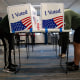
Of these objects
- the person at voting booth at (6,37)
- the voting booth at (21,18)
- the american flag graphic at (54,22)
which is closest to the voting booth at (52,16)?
the american flag graphic at (54,22)

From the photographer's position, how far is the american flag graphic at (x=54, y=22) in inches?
62.9

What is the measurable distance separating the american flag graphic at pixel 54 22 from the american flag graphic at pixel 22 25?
219 mm

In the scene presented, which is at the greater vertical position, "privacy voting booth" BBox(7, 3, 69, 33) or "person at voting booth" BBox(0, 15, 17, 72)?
"privacy voting booth" BBox(7, 3, 69, 33)

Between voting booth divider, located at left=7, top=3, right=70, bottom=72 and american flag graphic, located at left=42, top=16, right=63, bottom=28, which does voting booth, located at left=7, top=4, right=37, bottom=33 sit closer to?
voting booth divider, located at left=7, top=3, right=70, bottom=72

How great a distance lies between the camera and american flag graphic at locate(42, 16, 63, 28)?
1.60m

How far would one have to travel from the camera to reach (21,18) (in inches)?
64.5

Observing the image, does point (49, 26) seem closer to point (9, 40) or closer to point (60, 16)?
point (60, 16)

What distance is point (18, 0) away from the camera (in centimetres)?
513

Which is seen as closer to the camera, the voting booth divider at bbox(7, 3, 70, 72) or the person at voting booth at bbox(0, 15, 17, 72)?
the voting booth divider at bbox(7, 3, 70, 72)

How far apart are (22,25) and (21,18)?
10 centimetres

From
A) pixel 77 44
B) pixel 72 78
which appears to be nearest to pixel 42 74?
pixel 72 78

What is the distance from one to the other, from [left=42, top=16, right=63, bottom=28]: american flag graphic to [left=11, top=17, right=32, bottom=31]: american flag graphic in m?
0.22

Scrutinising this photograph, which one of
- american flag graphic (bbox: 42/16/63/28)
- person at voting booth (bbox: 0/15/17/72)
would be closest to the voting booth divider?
american flag graphic (bbox: 42/16/63/28)

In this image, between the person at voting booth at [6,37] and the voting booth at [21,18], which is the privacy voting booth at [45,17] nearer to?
the voting booth at [21,18]
